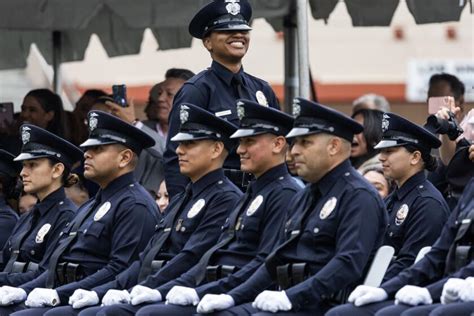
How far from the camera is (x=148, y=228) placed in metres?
10.2

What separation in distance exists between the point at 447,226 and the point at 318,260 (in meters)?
0.67

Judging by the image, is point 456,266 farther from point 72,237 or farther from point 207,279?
point 72,237

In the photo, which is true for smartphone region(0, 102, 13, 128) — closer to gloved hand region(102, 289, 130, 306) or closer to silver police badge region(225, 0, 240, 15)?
silver police badge region(225, 0, 240, 15)

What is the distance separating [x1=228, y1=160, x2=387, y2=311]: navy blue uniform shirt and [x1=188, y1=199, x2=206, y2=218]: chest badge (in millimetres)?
784

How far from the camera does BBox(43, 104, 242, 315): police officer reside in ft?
31.4

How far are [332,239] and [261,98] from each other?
5.53 feet

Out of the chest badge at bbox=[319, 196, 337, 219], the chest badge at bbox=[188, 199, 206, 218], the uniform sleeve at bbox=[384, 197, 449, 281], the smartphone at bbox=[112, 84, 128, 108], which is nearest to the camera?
the chest badge at bbox=[319, 196, 337, 219]

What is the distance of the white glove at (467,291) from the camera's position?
25.9ft

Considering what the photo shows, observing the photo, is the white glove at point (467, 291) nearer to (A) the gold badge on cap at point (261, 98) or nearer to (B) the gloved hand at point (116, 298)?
(B) the gloved hand at point (116, 298)

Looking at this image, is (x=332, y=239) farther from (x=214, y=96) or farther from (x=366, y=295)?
(x=214, y=96)

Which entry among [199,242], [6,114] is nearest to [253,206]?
[199,242]

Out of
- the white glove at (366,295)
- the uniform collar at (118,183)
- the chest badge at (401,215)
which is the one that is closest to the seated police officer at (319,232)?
the white glove at (366,295)

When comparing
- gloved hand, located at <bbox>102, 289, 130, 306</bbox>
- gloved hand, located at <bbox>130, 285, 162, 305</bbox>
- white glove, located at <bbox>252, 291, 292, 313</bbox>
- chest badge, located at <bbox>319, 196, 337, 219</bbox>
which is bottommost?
gloved hand, located at <bbox>102, 289, 130, 306</bbox>

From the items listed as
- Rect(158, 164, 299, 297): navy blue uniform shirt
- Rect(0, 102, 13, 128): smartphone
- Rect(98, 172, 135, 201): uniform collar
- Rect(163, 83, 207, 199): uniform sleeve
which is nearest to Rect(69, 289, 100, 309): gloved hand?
Rect(158, 164, 299, 297): navy blue uniform shirt
